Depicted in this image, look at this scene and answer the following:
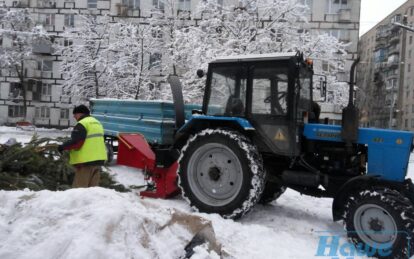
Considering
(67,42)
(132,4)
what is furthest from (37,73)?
(132,4)

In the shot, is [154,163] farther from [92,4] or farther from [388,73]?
[388,73]

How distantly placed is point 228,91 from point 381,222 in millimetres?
2813

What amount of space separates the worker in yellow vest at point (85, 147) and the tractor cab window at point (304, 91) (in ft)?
9.64

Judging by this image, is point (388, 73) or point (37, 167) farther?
point (388, 73)

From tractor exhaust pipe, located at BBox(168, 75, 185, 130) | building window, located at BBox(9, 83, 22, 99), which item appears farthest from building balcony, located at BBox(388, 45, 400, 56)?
tractor exhaust pipe, located at BBox(168, 75, 185, 130)

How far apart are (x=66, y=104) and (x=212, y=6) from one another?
762 inches

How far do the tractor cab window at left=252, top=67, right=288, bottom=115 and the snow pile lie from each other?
7.80 ft

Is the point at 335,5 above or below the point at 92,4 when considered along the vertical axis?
above

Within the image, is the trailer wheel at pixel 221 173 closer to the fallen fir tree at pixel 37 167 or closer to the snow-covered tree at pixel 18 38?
the fallen fir tree at pixel 37 167

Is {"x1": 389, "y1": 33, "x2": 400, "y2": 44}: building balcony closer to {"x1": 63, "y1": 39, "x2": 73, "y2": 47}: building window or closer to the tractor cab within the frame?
{"x1": 63, "y1": 39, "x2": 73, "y2": 47}: building window

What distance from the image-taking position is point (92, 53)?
30.0m

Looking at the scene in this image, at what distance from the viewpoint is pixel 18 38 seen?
3638 centimetres

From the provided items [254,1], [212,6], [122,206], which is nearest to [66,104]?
[212,6]

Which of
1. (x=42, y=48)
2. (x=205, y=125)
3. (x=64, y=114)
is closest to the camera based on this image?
(x=205, y=125)
